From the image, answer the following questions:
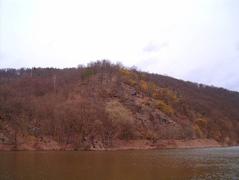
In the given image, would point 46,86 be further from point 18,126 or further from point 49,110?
point 18,126

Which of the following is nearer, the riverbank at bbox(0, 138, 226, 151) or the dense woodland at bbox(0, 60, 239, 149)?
the riverbank at bbox(0, 138, 226, 151)

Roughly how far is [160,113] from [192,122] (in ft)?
63.1

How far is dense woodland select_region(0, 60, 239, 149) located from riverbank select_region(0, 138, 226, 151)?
5.02ft

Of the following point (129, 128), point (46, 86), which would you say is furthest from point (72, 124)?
point (46, 86)

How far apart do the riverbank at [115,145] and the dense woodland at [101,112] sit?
1530mm

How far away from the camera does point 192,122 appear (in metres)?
149

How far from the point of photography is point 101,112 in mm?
123750

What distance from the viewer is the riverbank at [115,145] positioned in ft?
331

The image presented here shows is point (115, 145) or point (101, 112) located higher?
point (101, 112)

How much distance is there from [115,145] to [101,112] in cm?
1536

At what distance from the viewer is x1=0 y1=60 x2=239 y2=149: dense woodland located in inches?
4382

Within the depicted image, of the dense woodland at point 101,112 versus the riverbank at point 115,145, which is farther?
the dense woodland at point 101,112

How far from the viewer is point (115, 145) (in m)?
113

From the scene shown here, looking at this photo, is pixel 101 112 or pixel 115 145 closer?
pixel 115 145
